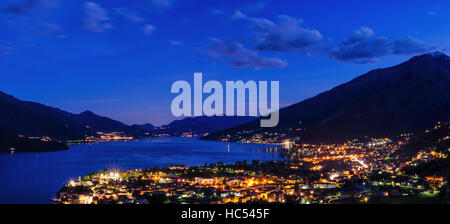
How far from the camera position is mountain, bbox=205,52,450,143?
5291 cm

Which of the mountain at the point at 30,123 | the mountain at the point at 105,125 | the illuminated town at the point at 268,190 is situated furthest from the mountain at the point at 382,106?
the mountain at the point at 105,125

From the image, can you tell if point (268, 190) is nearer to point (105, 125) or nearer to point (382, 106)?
point (382, 106)

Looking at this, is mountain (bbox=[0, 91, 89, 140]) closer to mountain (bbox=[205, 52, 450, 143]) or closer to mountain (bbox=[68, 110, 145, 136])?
mountain (bbox=[68, 110, 145, 136])

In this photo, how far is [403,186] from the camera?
1398 centimetres

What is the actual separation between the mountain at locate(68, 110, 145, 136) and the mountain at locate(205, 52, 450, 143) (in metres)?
63.5

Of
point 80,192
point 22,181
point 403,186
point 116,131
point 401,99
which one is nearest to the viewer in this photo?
point 403,186

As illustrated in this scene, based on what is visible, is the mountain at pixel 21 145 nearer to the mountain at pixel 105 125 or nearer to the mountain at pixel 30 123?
the mountain at pixel 30 123

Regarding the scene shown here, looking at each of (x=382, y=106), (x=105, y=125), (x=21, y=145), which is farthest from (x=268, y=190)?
(x=105, y=125)

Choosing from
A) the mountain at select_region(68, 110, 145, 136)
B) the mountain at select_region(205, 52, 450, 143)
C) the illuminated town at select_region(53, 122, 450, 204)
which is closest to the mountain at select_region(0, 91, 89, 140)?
the mountain at select_region(68, 110, 145, 136)

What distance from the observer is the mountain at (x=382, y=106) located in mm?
52906

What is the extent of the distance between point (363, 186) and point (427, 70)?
63.1m

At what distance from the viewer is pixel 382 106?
59.4 metres
